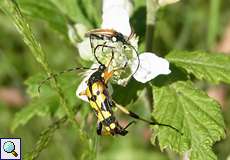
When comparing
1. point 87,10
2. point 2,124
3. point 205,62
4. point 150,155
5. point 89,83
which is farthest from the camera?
point 2,124

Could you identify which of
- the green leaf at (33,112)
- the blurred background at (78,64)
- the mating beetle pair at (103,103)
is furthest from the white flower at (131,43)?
the blurred background at (78,64)

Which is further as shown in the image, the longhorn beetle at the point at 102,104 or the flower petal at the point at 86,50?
the flower petal at the point at 86,50

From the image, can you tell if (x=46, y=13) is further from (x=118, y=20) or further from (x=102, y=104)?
(x=102, y=104)

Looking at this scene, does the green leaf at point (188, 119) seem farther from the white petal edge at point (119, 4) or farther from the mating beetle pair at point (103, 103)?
the white petal edge at point (119, 4)

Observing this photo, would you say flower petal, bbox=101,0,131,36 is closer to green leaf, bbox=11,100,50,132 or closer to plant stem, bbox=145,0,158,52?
plant stem, bbox=145,0,158,52

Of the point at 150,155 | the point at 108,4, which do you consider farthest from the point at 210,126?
the point at 150,155

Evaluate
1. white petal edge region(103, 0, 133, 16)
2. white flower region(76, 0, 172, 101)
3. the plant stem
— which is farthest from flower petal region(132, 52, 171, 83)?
white petal edge region(103, 0, 133, 16)

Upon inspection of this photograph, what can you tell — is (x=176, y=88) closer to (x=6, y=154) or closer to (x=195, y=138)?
(x=195, y=138)
